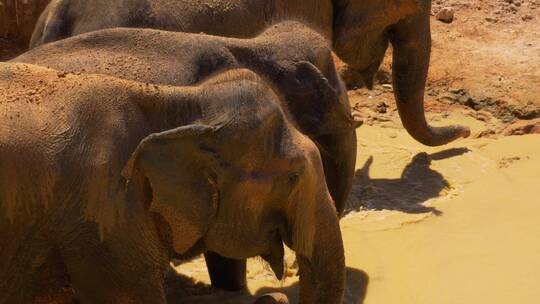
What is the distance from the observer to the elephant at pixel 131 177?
2898 mm

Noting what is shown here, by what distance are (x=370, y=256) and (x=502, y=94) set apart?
115 inches

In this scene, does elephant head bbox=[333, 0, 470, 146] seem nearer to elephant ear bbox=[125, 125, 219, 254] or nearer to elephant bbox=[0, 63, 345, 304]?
elephant bbox=[0, 63, 345, 304]

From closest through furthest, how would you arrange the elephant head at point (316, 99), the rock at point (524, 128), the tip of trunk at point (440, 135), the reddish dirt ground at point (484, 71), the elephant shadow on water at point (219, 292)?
1. the elephant head at point (316, 99)
2. the elephant shadow on water at point (219, 292)
3. the tip of trunk at point (440, 135)
4. the rock at point (524, 128)
5. the reddish dirt ground at point (484, 71)

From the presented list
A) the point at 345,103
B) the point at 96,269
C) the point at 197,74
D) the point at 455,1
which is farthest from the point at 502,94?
the point at 96,269

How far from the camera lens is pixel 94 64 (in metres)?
3.19

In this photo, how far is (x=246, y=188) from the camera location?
3.12 meters

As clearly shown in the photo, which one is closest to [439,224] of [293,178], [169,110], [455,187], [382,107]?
[455,187]

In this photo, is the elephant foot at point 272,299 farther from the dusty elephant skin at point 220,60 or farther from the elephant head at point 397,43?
the elephant head at point 397,43

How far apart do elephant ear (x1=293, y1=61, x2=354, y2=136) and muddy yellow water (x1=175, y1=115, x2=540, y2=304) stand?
829mm

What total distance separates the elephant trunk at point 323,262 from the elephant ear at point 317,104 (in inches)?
13.2

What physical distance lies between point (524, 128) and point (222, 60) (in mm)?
3732

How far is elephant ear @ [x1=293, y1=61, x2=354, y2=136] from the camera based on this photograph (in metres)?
3.43

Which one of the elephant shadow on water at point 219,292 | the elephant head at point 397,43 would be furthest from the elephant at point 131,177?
the elephant head at point 397,43

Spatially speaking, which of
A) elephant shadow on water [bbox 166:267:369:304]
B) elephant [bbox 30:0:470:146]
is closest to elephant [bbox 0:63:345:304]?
elephant shadow on water [bbox 166:267:369:304]
